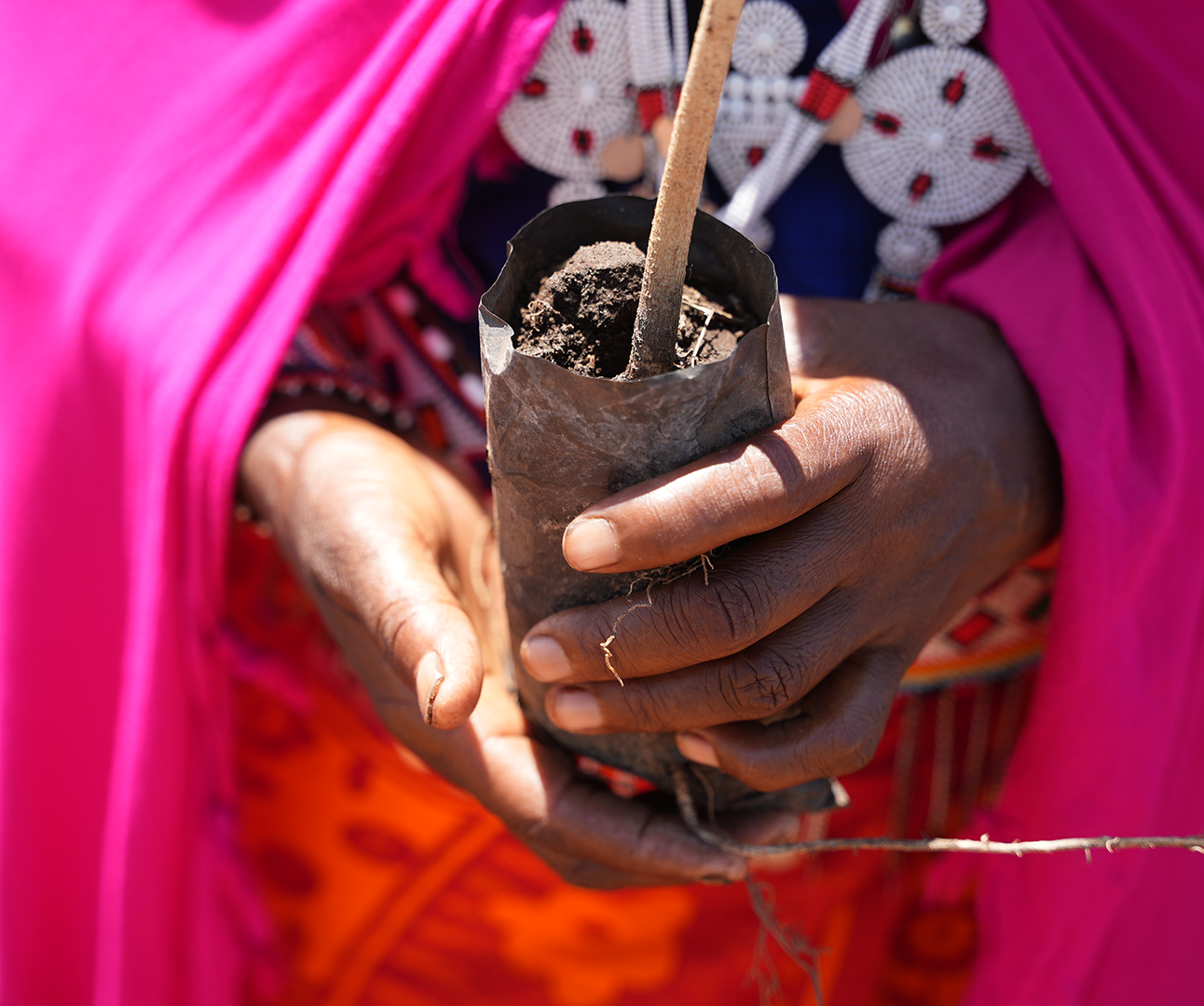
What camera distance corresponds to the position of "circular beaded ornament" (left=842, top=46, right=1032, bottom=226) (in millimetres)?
Answer: 951

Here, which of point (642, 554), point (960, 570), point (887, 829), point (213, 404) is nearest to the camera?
point (642, 554)

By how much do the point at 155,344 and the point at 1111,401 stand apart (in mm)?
1002

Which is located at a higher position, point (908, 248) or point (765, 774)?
point (908, 248)

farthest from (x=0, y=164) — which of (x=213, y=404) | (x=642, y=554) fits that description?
(x=642, y=554)

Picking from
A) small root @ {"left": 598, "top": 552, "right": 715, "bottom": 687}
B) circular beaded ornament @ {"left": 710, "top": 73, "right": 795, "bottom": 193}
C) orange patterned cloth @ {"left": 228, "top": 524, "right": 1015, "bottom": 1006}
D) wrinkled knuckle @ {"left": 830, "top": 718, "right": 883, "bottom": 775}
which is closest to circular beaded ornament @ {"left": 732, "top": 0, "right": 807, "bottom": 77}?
circular beaded ornament @ {"left": 710, "top": 73, "right": 795, "bottom": 193}

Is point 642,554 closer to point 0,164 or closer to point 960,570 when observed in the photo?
point 960,570

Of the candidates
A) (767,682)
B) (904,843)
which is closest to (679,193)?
(767,682)

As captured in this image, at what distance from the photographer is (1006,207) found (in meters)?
1.01

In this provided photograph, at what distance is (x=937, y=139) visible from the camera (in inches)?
38.2

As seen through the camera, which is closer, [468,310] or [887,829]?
[468,310]

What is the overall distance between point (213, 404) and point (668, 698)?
1.93 ft

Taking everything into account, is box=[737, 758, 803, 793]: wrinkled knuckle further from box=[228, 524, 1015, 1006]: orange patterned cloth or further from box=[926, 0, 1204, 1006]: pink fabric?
box=[228, 524, 1015, 1006]: orange patterned cloth

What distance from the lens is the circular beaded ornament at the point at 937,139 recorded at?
95cm

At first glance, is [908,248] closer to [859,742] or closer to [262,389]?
[859,742]
